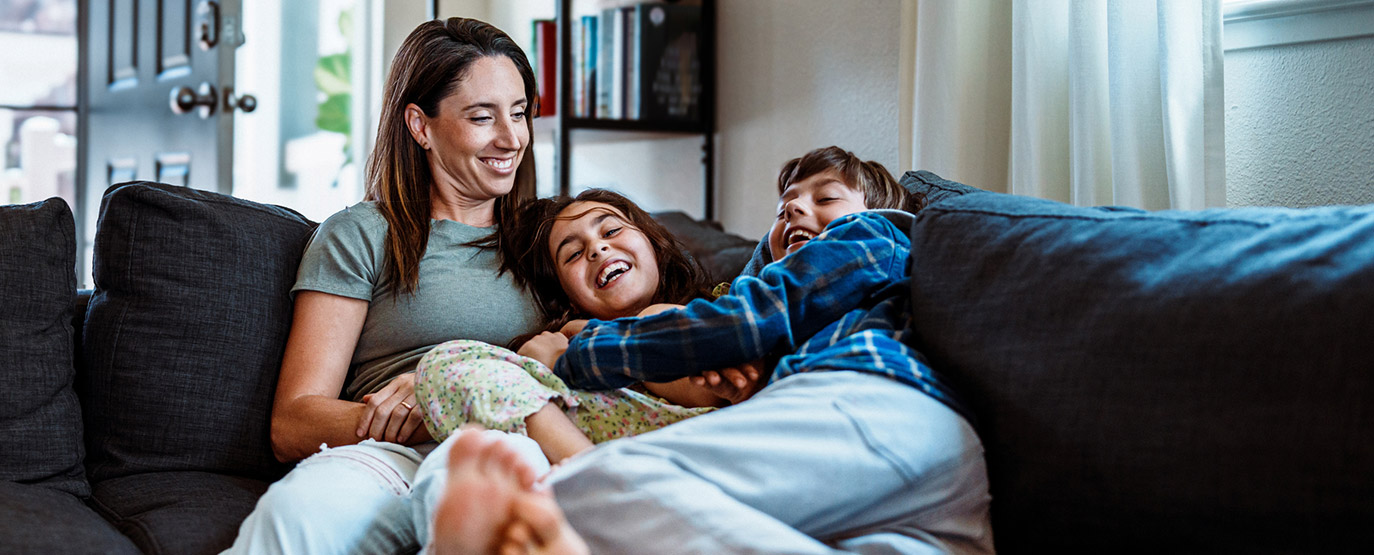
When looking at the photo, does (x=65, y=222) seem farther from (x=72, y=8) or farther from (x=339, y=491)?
(x=72, y=8)

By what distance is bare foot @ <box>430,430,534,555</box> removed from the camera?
807mm

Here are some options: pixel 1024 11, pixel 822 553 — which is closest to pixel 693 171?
pixel 1024 11

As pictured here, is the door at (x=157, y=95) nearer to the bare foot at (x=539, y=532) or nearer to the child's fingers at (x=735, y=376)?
the child's fingers at (x=735, y=376)

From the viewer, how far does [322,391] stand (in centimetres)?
130

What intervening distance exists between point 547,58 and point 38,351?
173 cm

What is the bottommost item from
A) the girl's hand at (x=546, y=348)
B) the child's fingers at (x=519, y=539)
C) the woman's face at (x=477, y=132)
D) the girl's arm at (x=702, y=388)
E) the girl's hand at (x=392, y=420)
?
the child's fingers at (x=519, y=539)

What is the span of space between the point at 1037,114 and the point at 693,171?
134 centimetres

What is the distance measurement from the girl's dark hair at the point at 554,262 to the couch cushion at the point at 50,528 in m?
0.57

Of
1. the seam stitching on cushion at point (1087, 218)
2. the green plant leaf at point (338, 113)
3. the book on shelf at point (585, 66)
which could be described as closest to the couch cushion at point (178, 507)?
the seam stitching on cushion at point (1087, 218)

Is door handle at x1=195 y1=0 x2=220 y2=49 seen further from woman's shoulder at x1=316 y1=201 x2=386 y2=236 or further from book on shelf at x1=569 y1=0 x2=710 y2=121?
woman's shoulder at x1=316 y1=201 x2=386 y2=236

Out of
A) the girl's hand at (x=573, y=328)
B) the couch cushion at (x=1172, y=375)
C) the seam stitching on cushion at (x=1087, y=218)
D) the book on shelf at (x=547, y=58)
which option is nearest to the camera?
the couch cushion at (x=1172, y=375)

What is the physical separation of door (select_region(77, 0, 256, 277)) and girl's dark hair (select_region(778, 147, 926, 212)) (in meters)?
1.75

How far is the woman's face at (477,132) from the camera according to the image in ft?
4.76

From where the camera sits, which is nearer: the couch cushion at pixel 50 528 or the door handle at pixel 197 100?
the couch cushion at pixel 50 528
